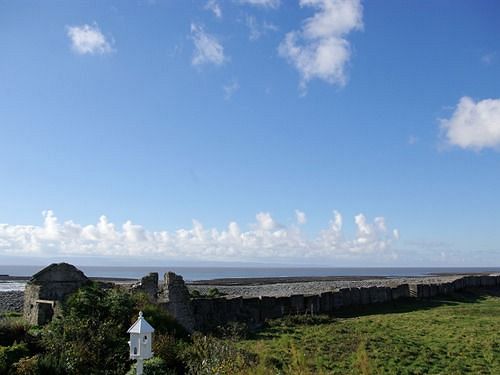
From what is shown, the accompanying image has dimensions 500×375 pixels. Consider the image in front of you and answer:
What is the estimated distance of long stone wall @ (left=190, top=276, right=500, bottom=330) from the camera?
28.6 m

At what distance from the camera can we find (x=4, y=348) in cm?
1306

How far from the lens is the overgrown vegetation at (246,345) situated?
1252 centimetres

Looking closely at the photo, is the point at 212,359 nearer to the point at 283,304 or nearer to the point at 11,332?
the point at 11,332

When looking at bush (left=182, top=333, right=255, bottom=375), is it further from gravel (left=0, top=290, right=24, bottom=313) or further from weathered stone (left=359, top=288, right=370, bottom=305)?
gravel (left=0, top=290, right=24, bottom=313)

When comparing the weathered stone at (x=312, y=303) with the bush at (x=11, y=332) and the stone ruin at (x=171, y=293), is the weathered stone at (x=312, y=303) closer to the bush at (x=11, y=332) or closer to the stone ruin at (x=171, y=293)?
the stone ruin at (x=171, y=293)

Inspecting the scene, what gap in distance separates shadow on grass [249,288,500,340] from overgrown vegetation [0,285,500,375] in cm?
17

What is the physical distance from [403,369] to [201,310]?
524 inches

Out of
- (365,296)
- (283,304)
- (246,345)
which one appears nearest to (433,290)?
(365,296)

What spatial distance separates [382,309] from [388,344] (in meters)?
16.5

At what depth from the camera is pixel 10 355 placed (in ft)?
42.5

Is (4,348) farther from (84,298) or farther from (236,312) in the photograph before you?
(236,312)

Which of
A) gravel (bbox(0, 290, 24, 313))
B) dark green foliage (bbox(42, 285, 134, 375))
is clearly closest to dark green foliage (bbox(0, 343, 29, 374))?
dark green foliage (bbox(42, 285, 134, 375))

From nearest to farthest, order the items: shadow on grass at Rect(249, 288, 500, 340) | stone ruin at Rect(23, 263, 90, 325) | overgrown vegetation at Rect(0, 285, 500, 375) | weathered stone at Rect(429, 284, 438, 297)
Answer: overgrown vegetation at Rect(0, 285, 500, 375)
stone ruin at Rect(23, 263, 90, 325)
shadow on grass at Rect(249, 288, 500, 340)
weathered stone at Rect(429, 284, 438, 297)

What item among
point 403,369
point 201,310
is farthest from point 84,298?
point 201,310
